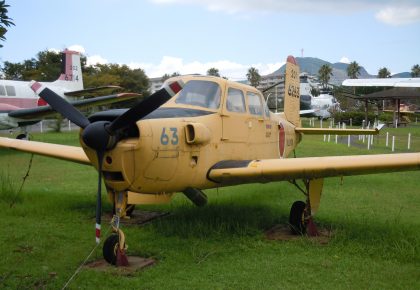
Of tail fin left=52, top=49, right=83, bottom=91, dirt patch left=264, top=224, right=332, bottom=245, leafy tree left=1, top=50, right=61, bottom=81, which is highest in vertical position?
leafy tree left=1, top=50, right=61, bottom=81

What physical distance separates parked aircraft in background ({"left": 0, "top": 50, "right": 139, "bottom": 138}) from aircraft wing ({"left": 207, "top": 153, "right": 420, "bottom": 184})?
1104cm

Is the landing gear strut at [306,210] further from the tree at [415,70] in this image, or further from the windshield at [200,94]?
the tree at [415,70]

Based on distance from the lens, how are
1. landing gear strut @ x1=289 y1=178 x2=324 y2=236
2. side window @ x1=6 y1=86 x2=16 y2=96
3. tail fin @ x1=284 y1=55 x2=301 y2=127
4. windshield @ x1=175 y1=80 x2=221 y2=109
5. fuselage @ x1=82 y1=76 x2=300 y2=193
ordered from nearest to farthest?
fuselage @ x1=82 y1=76 x2=300 y2=193
windshield @ x1=175 y1=80 x2=221 y2=109
landing gear strut @ x1=289 y1=178 x2=324 y2=236
tail fin @ x1=284 y1=55 x2=301 y2=127
side window @ x1=6 y1=86 x2=16 y2=96

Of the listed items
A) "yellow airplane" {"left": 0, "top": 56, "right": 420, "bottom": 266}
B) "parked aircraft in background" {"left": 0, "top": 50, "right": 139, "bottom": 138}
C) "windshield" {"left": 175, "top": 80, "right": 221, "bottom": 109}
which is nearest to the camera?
"yellow airplane" {"left": 0, "top": 56, "right": 420, "bottom": 266}

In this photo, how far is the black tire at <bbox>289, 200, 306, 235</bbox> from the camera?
716 cm

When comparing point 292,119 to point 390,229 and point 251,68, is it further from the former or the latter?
point 251,68

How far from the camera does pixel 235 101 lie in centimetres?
704

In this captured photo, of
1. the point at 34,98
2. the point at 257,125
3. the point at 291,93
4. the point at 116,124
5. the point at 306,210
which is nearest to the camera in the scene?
the point at 116,124

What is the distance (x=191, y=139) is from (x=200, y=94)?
3.46 feet

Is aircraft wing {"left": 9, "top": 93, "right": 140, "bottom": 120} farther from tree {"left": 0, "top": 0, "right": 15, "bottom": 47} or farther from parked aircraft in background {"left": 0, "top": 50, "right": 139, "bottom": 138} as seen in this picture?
tree {"left": 0, "top": 0, "right": 15, "bottom": 47}

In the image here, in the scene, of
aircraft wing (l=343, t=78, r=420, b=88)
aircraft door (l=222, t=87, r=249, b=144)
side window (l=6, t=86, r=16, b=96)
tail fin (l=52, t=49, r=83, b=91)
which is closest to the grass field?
aircraft door (l=222, t=87, r=249, b=144)

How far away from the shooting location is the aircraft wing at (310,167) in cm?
577

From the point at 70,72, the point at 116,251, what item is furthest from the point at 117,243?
the point at 70,72

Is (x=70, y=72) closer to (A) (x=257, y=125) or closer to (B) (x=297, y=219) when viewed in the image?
(A) (x=257, y=125)
